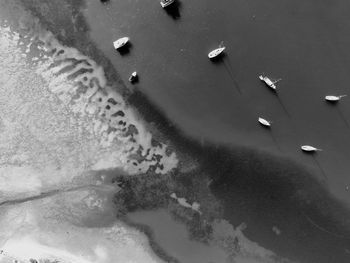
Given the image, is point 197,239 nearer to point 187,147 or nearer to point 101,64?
point 187,147

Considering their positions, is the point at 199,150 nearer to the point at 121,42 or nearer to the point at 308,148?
the point at 308,148

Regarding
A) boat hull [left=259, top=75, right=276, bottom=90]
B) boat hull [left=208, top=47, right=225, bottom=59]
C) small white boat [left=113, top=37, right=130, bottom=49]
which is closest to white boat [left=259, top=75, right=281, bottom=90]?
boat hull [left=259, top=75, right=276, bottom=90]

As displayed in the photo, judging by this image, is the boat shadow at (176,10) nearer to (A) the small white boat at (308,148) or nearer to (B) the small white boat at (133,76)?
(B) the small white boat at (133,76)

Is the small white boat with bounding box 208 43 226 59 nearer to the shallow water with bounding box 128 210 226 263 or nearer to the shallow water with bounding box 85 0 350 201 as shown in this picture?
the shallow water with bounding box 85 0 350 201

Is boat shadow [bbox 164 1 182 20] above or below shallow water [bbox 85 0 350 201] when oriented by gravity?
above

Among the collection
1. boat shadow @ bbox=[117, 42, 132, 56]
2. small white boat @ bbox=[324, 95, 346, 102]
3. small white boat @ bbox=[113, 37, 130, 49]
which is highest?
small white boat @ bbox=[113, 37, 130, 49]

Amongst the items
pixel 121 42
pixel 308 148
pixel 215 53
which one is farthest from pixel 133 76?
pixel 308 148
